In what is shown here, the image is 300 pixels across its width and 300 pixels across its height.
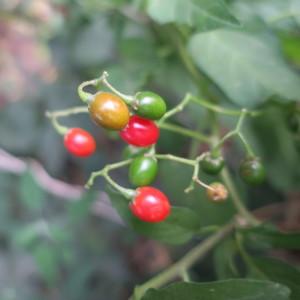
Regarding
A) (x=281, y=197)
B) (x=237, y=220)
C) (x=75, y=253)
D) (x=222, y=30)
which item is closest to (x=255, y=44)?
(x=222, y=30)

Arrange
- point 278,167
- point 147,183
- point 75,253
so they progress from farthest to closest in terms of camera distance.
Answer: point 75,253 < point 278,167 < point 147,183

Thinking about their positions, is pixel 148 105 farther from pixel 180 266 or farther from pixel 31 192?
pixel 31 192

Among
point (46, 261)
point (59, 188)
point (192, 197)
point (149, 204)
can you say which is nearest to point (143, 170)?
point (149, 204)

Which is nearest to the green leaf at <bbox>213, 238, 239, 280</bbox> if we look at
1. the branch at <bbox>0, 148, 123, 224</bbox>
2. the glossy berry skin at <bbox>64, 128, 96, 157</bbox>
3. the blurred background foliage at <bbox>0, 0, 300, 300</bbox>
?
the blurred background foliage at <bbox>0, 0, 300, 300</bbox>

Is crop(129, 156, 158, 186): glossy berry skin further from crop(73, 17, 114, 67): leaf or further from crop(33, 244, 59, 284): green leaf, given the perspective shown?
crop(73, 17, 114, 67): leaf

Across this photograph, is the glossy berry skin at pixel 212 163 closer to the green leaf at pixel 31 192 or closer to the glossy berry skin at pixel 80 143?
the glossy berry skin at pixel 80 143

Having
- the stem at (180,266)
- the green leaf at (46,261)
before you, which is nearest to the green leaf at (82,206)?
the green leaf at (46,261)

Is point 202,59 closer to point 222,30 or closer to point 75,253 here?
point 222,30
